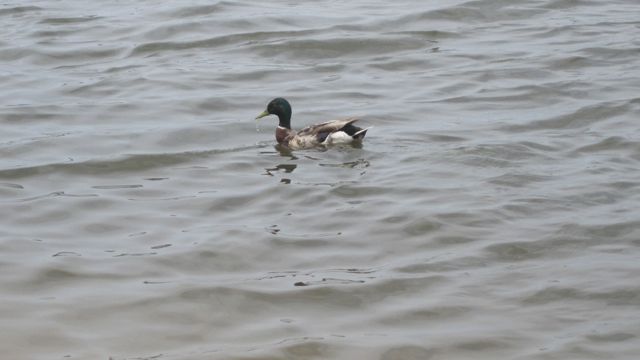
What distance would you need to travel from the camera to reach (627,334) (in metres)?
7.93

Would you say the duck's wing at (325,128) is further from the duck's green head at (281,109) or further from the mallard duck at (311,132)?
the duck's green head at (281,109)

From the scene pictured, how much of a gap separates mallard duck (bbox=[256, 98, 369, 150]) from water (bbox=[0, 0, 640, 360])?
135 millimetres

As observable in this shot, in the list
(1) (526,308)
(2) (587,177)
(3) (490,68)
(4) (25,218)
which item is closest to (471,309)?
(1) (526,308)

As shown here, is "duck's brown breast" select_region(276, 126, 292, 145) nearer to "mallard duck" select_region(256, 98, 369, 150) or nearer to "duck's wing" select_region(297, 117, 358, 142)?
"mallard duck" select_region(256, 98, 369, 150)

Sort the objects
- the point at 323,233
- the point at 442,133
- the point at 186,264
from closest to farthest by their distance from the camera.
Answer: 1. the point at 186,264
2. the point at 323,233
3. the point at 442,133

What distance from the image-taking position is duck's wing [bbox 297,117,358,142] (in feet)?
41.3

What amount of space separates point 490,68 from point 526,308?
7.33 meters

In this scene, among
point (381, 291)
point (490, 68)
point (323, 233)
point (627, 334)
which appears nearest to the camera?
point (627, 334)

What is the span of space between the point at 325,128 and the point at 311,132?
17cm

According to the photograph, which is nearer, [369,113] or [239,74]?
[369,113]

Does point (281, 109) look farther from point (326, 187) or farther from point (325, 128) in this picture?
point (326, 187)

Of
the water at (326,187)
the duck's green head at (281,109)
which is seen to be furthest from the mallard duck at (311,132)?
the water at (326,187)

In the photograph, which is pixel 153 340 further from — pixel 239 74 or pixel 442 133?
pixel 239 74

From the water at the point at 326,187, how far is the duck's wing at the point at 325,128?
188mm
